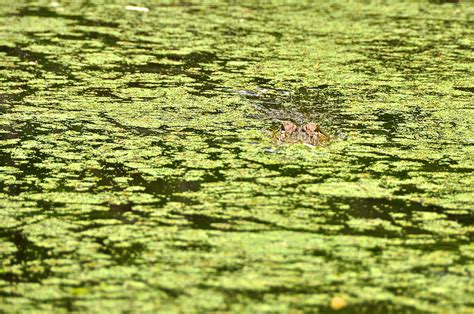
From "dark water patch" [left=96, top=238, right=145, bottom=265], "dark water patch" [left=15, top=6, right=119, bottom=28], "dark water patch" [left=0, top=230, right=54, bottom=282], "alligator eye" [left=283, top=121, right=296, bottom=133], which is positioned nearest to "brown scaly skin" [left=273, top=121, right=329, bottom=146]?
"alligator eye" [left=283, top=121, right=296, bottom=133]

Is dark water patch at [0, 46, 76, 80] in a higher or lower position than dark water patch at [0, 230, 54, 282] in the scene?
higher

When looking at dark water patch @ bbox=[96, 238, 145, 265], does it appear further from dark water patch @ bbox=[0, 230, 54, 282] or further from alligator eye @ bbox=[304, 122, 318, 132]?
alligator eye @ bbox=[304, 122, 318, 132]

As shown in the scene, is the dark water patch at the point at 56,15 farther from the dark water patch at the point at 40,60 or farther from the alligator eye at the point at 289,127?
the alligator eye at the point at 289,127

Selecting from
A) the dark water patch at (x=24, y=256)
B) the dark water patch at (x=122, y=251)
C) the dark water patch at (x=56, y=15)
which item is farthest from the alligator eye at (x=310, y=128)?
the dark water patch at (x=56, y=15)

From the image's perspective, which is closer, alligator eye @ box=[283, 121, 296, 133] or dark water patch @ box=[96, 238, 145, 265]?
dark water patch @ box=[96, 238, 145, 265]

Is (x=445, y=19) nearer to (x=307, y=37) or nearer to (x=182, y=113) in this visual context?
(x=307, y=37)

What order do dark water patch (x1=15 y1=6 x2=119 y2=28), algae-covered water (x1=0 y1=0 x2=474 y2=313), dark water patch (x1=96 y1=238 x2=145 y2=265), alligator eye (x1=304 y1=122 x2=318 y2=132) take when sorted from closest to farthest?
algae-covered water (x1=0 y1=0 x2=474 y2=313)
dark water patch (x1=96 y1=238 x2=145 y2=265)
alligator eye (x1=304 y1=122 x2=318 y2=132)
dark water patch (x1=15 y1=6 x2=119 y2=28)

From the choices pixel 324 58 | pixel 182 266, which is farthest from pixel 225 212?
pixel 324 58
